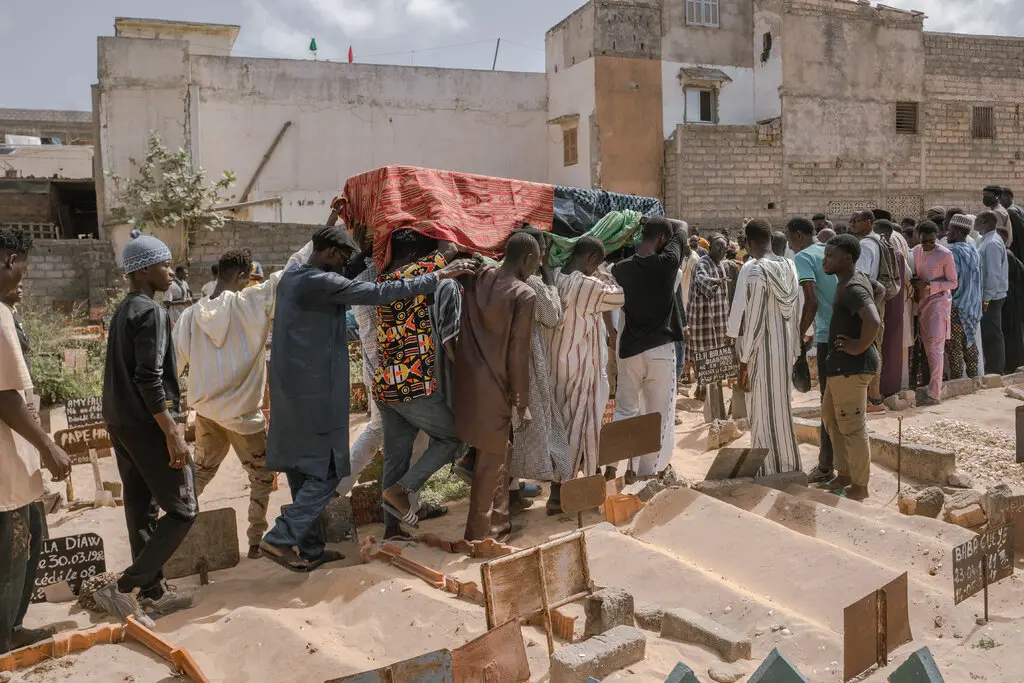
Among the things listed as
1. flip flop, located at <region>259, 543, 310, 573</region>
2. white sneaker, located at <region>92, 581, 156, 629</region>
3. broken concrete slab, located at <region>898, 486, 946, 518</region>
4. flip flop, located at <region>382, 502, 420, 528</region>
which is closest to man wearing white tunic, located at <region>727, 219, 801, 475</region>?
broken concrete slab, located at <region>898, 486, 946, 518</region>

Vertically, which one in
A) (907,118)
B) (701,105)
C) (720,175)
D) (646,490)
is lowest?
(646,490)

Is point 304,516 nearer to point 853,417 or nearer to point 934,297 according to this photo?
point 853,417

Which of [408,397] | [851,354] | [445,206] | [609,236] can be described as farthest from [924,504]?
[445,206]

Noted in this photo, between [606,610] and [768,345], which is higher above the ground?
[768,345]

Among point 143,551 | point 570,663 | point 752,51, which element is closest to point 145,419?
point 143,551

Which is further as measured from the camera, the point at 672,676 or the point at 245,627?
the point at 245,627

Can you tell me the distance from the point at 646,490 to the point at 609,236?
187 centimetres

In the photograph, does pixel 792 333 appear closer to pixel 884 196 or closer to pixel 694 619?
pixel 694 619

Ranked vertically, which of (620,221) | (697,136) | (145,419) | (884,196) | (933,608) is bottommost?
(933,608)

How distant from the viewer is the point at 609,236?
6383 mm

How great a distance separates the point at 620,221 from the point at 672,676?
4.20 metres

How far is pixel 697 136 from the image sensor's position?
23125 mm

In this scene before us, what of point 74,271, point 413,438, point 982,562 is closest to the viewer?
point 982,562

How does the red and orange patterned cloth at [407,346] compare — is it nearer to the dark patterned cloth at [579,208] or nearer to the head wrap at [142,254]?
the head wrap at [142,254]
